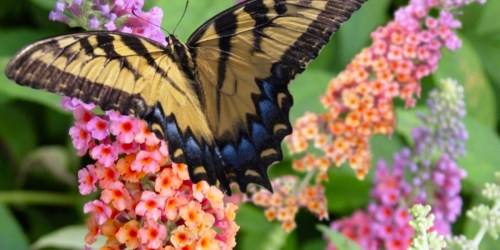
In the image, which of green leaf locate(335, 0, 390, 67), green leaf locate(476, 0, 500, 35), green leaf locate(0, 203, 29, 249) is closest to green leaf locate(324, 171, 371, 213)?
green leaf locate(335, 0, 390, 67)

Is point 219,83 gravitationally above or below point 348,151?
above

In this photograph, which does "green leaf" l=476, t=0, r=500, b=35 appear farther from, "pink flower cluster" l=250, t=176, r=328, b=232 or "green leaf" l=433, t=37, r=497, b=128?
"pink flower cluster" l=250, t=176, r=328, b=232

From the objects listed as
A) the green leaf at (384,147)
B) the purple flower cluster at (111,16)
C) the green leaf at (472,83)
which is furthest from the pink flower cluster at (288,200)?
the green leaf at (472,83)

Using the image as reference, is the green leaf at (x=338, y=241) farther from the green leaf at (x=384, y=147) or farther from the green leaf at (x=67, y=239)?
the green leaf at (x=67, y=239)

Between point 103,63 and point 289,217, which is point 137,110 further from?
point 289,217

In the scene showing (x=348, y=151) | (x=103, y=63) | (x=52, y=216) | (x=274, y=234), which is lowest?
(x=52, y=216)

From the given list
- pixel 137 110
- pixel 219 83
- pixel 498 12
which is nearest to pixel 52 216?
pixel 219 83
